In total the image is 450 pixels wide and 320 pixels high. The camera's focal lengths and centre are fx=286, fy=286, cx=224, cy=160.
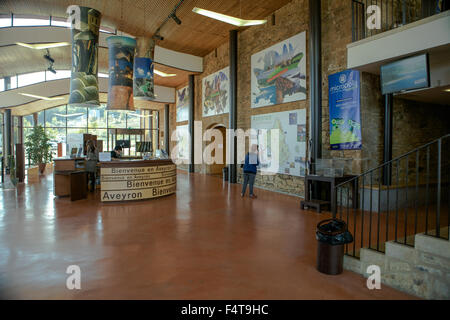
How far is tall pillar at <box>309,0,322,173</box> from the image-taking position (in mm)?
7543

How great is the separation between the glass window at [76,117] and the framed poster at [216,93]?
12661 mm

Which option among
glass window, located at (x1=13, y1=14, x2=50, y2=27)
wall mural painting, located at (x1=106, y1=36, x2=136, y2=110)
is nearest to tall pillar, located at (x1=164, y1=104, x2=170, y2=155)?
glass window, located at (x1=13, y1=14, x2=50, y2=27)

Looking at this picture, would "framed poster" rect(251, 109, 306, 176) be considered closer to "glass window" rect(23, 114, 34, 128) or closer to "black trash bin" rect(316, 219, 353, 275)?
"black trash bin" rect(316, 219, 353, 275)

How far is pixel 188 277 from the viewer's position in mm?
3217

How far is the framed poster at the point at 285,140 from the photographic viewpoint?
863cm

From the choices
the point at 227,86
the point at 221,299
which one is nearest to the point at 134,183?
the point at 221,299

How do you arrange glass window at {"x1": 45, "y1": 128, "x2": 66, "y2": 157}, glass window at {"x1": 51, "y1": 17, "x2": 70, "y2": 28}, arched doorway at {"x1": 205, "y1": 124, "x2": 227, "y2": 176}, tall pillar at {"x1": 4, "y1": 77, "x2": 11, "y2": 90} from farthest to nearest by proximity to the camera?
glass window at {"x1": 45, "y1": 128, "x2": 66, "y2": 157}, tall pillar at {"x1": 4, "y1": 77, "x2": 11, "y2": 90}, arched doorway at {"x1": 205, "y1": 124, "x2": 227, "y2": 176}, glass window at {"x1": 51, "y1": 17, "x2": 70, "y2": 28}

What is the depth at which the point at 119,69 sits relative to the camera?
914 cm

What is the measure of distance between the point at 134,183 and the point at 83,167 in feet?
8.23

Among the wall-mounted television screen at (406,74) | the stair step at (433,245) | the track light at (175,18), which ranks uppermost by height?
the track light at (175,18)

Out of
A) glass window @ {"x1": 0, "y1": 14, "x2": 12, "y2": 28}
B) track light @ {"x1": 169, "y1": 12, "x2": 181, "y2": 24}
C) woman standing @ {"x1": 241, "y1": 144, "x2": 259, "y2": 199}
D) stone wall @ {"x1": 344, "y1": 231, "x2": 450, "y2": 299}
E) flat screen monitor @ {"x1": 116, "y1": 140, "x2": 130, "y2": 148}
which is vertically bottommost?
stone wall @ {"x1": 344, "y1": 231, "x2": 450, "y2": 299}

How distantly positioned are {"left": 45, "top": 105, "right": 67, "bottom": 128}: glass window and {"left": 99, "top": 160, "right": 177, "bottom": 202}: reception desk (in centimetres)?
1697

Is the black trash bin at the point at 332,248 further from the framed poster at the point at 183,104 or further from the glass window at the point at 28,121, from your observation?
the glass window at the point at 28,121

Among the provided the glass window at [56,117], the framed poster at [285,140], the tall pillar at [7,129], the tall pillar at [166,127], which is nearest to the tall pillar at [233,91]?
the framed poster at [285,140]
